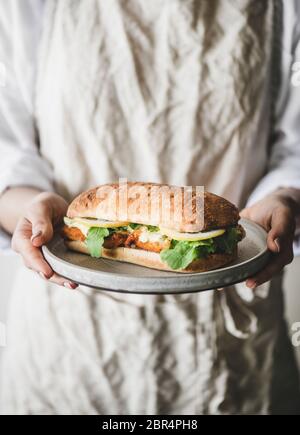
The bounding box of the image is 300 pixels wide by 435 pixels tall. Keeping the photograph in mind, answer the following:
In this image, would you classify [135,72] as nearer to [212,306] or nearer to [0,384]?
[212,306]

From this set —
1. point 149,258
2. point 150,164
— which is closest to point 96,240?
point 149,258

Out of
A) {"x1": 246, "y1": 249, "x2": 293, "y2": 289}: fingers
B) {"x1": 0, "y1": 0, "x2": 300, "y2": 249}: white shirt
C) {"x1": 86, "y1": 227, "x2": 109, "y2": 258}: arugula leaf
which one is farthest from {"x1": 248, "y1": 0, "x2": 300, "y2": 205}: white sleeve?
{"x1": 86, "y1": 227, "x2": 109, "y2": 258}: arugula leaf

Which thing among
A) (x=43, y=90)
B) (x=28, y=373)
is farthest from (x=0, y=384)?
(x=43, y=90)

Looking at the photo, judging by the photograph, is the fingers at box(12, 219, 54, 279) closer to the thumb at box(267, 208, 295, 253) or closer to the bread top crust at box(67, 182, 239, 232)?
the bread top crust at box(67, 182, 239, 232)

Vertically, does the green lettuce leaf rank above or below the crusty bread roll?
above

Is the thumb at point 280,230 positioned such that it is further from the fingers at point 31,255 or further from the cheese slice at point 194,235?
the fingers at point 31,255

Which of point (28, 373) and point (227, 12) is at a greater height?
point (227, 12)
